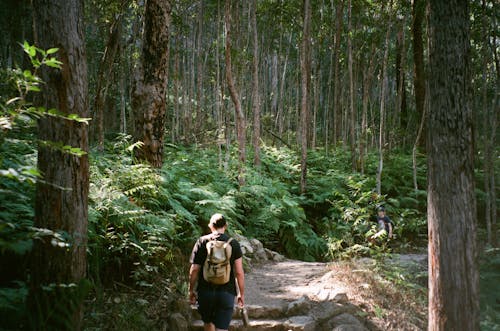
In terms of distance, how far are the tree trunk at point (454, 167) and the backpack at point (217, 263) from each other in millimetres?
2455

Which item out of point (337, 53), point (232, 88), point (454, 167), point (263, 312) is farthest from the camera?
point (337, 53)

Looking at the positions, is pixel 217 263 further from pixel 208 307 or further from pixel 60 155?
pixel 60 155

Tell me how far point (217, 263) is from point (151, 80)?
4.46 metres

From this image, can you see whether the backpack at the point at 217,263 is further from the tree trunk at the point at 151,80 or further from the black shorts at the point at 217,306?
the tree trunk at the point at 151,80

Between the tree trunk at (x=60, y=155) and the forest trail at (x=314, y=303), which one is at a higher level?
the tree trunk at (x=60, y=155)

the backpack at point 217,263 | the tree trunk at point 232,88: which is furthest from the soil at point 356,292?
the tree trunk at point 232,88

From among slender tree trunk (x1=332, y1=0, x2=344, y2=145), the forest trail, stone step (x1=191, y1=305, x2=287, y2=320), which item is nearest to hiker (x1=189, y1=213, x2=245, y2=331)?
the forest trail

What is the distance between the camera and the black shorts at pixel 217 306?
15.0 feet

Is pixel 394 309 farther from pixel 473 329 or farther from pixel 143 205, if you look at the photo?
pixel 143 205

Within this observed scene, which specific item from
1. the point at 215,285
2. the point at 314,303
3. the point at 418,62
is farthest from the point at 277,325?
the point at 418,62

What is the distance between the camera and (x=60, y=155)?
3746 millimetres

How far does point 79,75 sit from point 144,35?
13.9 feet

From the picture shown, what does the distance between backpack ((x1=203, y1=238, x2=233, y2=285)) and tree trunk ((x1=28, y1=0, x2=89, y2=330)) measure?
1.40m

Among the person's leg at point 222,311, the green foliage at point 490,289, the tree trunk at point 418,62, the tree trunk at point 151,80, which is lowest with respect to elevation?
the green foliage at point 490,289
